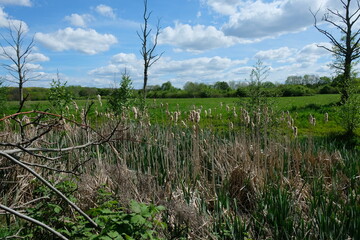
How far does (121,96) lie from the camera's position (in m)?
9.62

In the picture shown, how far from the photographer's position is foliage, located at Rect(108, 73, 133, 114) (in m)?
9.35

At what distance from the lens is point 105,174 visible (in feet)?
12.7

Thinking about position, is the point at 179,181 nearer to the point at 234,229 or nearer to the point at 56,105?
the point at 234,229

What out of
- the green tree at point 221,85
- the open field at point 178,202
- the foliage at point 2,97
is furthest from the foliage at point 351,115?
the green tree at point 221,85

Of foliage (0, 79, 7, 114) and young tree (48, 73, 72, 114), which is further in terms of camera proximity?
foliage (0, 79, 7, 114)

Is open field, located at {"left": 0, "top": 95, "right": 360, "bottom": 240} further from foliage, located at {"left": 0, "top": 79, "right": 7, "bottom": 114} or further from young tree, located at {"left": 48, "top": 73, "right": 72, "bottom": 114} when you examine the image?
foliage, located at {"left": 0, "top": 79, "right": 7, "bottom": 114}

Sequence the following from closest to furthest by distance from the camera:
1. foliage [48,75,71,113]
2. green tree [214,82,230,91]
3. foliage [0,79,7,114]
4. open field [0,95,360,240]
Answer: open field [0,95,360,240] < foliage [48,75,71,113] < foliage [0,79,7,114] < green tree [214,82,230,91]

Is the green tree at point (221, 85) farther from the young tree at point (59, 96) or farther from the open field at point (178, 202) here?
the open field at point (178, 202)

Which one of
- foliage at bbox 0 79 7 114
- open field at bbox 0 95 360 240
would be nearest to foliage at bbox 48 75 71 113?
open field at bbox 0 95 360 240

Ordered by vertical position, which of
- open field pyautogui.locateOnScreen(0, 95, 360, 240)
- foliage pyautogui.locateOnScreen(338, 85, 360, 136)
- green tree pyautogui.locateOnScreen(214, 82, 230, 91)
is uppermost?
green tree pyautogui.locateOnScreen(214, 82, 230, 91)

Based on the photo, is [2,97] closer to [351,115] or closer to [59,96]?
[59,96]

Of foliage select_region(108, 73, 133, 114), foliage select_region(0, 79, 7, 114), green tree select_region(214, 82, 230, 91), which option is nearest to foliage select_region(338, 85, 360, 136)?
foliage select_region(108, 73, 133, 114)

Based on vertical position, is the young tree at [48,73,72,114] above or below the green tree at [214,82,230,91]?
below

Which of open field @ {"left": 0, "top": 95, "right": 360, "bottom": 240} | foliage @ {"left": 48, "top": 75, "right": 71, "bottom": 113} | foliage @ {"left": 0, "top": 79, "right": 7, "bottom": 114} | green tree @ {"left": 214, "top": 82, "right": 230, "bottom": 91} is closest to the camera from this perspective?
open field @ {"left": 0, "top": 95, "right": 360, "bottom": 240}
